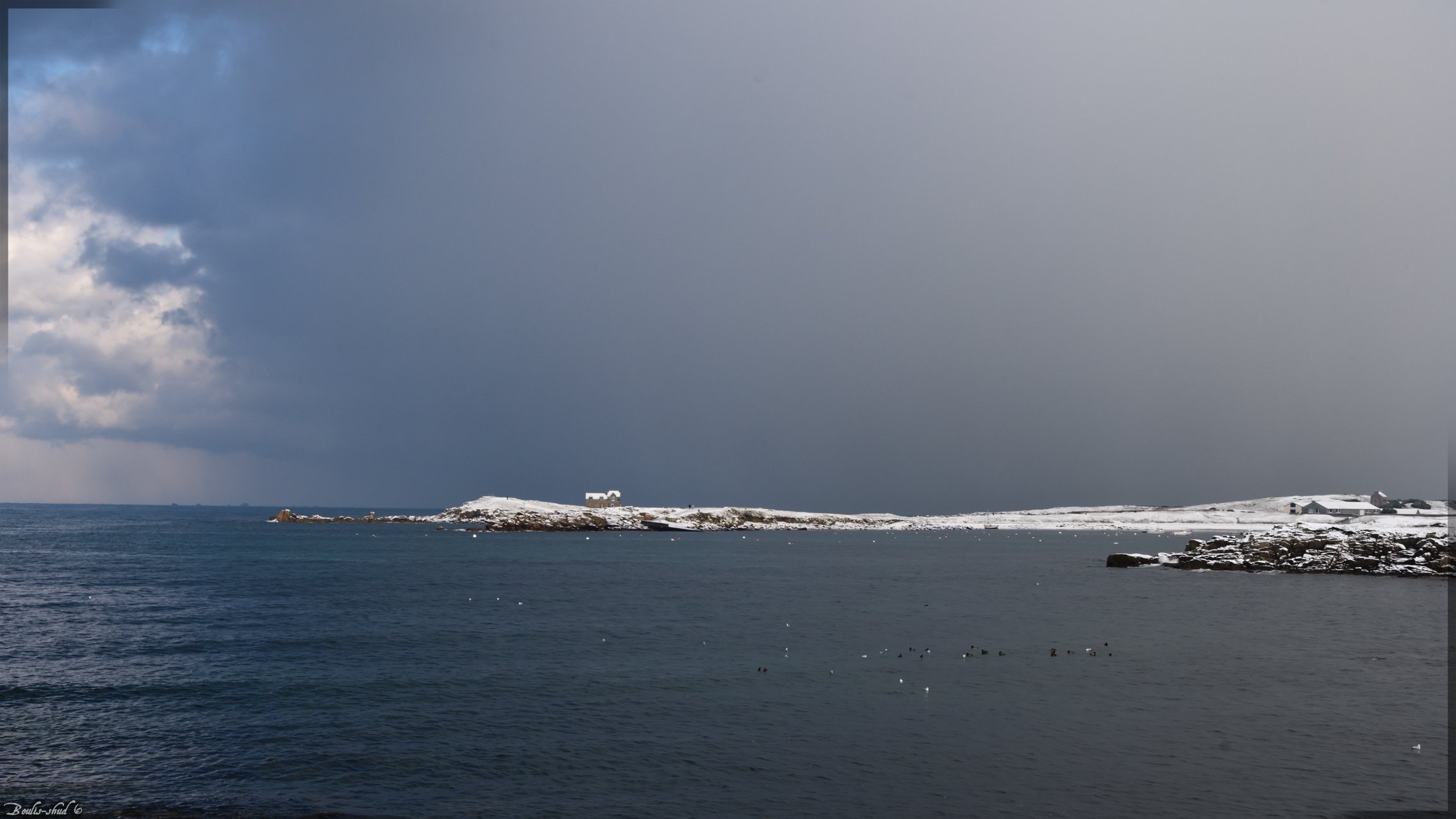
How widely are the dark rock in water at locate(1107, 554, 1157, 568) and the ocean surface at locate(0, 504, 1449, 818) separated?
2176 cm

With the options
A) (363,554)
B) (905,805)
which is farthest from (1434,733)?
(363,554)

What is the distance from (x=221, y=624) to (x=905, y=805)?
118ft

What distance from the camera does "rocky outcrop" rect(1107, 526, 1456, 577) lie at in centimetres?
6588

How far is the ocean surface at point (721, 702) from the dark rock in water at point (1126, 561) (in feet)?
71.4

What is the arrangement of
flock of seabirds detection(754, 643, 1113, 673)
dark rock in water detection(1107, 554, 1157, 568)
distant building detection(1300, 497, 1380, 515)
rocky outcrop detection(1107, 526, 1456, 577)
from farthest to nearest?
distant building detection(1300, 497, 1380, 515), dark rock in water detection(1107, 554, 1157, 568), rocky outcrop detection(1107, 526, 1456, 577), flock of seabirds detection(754, 643, 1113, 673)

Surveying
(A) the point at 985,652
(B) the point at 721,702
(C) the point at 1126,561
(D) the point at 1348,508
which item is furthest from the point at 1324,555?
(D) the point at 1348,508

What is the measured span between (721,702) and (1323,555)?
68.2 meters

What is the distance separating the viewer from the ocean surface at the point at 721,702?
17.6m

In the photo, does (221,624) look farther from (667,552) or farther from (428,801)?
(667,552)

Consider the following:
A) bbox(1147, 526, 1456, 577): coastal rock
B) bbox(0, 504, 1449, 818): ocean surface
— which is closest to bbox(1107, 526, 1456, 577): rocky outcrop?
bbox(1147, 526, 1456, 577): coastal rock

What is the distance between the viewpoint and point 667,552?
101500mm

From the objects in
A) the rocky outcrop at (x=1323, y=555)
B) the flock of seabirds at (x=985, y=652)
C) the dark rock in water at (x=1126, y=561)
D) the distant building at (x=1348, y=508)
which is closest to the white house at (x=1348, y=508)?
the distant building at (x=1348, y=508)

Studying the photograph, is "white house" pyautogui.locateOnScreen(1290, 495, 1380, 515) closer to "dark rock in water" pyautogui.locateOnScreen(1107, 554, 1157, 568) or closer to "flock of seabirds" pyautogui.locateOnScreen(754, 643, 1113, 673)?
"dark rock in water" pyautogui.locateOnScreen(1107, 554, 1157, 568)

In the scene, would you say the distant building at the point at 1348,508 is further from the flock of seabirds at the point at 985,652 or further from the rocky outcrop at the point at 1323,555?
the flock of seabirds at the point at 985,652
